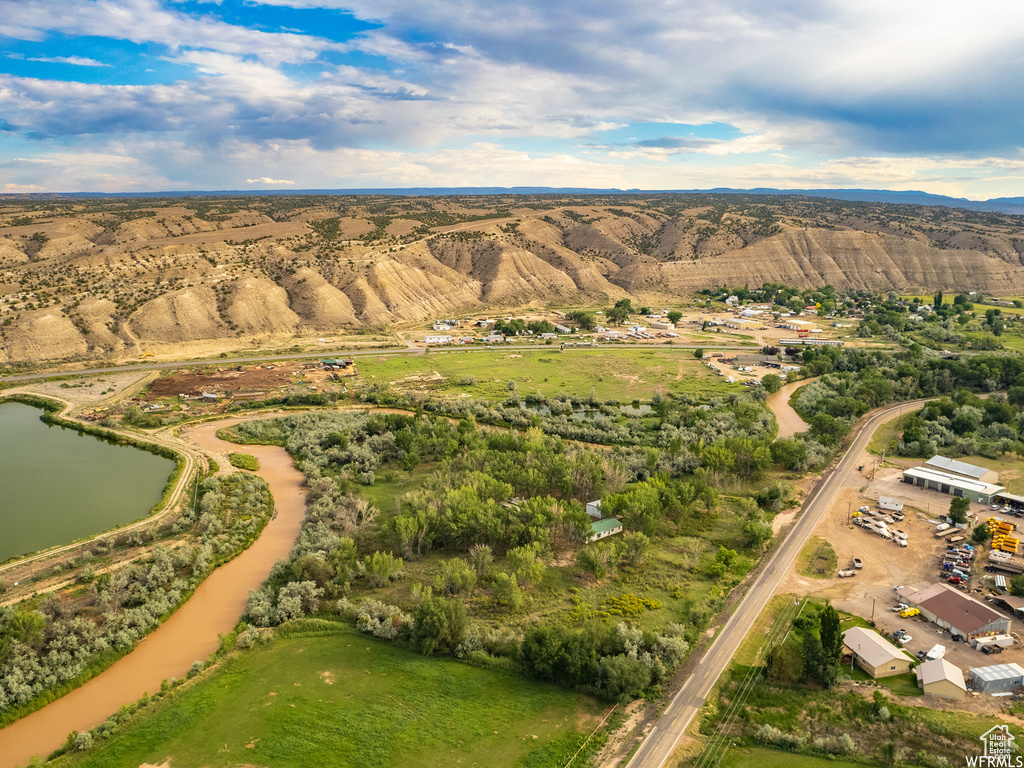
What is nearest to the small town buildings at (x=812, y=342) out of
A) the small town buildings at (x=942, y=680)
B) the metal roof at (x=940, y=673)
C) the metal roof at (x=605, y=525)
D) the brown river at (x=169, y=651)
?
the metal roof at (x=605, y=525)

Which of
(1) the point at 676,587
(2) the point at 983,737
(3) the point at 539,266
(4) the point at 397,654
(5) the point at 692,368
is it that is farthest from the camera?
(3) the point at 539,266

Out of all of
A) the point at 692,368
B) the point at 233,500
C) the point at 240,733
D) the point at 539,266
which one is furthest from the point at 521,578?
the point at 539,266

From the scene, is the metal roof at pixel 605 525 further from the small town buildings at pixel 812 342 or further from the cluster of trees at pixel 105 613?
the small town buildings at pixel 812 342

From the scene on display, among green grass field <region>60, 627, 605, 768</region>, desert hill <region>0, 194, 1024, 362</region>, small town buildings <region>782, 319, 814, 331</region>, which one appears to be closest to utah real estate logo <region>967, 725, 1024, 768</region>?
green grass field <region>60, 627, 605, 768</region>

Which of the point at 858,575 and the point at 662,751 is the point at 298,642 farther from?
the point at 858,575

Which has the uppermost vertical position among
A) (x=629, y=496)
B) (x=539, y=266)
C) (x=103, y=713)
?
(x=539, y=266)

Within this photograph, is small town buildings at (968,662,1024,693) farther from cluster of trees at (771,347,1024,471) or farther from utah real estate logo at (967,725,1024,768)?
cluster of trees at (771,347,1024,471)

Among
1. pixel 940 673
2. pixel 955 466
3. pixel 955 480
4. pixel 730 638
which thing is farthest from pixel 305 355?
pixel 940 673

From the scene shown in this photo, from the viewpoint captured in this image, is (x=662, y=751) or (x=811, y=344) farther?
(x=811, y=344)
